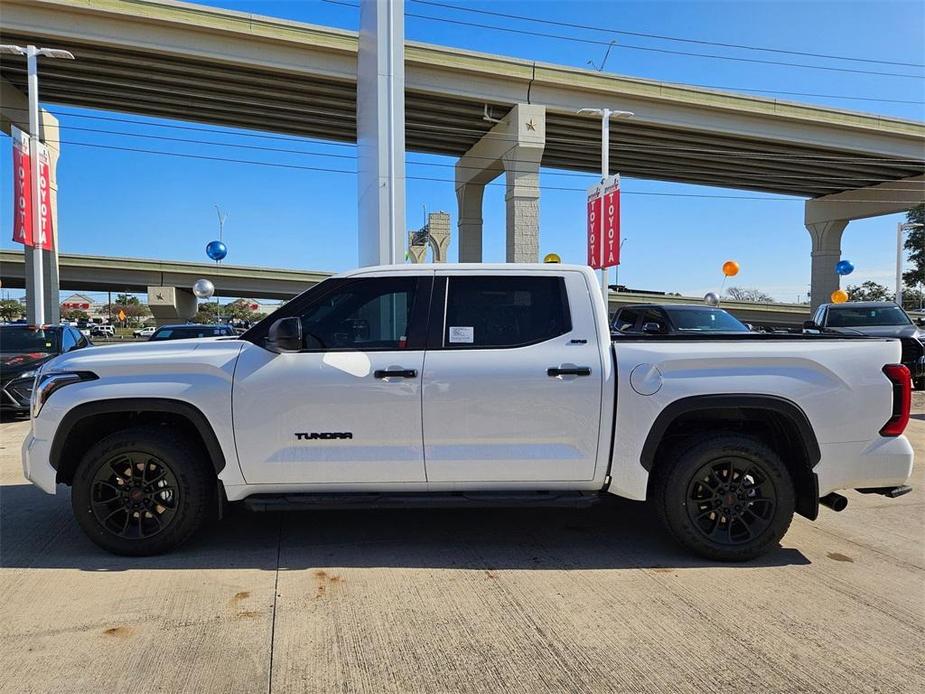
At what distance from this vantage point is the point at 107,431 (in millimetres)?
4332

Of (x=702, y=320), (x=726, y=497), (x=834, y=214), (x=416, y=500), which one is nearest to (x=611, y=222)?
(x=702, y=320)

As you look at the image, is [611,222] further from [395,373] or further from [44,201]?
[395,373]

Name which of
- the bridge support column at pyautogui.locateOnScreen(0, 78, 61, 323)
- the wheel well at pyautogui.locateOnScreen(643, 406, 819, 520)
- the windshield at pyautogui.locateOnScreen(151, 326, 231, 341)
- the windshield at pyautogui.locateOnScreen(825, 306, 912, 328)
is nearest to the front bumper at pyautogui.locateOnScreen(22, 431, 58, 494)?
the wheel well at pyautogui.locateOnScreen(643, 406, 819, 520)

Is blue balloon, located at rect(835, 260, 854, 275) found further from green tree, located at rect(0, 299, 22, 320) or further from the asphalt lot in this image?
green tree, located at rect(0, 299, 22, 320)

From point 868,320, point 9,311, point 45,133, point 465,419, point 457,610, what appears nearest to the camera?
point 457,610

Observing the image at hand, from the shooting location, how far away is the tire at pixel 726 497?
411cm

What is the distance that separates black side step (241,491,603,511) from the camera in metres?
4.08

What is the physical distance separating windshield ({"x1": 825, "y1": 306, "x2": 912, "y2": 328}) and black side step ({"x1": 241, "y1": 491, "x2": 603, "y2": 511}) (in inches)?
509

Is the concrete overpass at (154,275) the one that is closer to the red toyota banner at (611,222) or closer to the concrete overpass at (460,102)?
the concrete overpass at (460,102)

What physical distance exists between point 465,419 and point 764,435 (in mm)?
2072

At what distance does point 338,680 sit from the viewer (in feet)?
9.34

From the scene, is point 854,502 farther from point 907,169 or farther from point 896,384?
point 907,169

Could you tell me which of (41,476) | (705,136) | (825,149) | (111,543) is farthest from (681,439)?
(825,149)

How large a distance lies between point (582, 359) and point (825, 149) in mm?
30062
